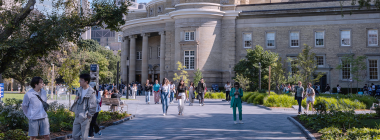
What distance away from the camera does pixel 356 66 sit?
39.7 m

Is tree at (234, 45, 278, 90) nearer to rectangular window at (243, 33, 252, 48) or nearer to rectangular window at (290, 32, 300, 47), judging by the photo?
rectangular window at (290, 32, 300, 47)

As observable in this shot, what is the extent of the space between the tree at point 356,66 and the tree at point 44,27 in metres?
35.3

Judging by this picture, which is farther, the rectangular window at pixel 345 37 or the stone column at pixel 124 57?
the stone column at pixel 124 57

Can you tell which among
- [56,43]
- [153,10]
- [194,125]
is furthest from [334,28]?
[56,43]

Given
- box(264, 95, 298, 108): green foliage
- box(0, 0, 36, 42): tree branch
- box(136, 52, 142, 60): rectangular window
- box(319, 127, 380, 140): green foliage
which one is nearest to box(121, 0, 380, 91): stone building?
box(136, 52, 142, 60): rectangular window

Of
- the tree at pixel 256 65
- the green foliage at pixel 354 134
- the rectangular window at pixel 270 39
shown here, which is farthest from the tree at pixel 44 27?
the rectangular window at pixel 270 39

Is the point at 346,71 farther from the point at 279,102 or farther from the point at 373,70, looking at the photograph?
the point at 279,102

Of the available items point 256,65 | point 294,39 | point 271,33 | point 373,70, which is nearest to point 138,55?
point 271,33

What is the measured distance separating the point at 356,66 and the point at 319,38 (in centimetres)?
665

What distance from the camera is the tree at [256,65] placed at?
40713 mm

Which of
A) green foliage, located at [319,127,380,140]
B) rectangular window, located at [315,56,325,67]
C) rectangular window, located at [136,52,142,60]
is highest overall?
rectangular window, located at [136,52,142,60]

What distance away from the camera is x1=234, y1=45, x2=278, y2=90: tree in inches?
1603

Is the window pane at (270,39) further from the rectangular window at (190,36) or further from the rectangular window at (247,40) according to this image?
the rectangular window at (190,36)

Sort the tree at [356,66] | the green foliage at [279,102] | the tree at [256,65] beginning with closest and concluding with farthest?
the green foliage at [279,102] → the tree at [356,66] → the tree at [256,65]
